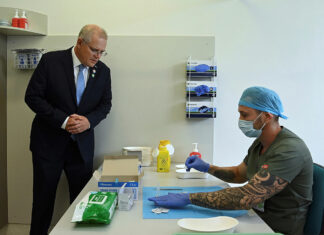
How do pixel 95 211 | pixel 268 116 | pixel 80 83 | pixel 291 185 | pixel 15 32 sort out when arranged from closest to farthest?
pixel 95 211 → pixel 291 185 → pixel 268 116 → pixel 80 83 → pixel 15 32

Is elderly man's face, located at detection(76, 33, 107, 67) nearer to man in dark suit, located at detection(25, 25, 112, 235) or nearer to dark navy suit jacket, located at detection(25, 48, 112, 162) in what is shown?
man in dark suit, located at detection(25, 25, 112, 235)

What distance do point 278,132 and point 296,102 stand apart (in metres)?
1.26

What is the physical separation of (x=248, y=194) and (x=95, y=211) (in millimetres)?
662

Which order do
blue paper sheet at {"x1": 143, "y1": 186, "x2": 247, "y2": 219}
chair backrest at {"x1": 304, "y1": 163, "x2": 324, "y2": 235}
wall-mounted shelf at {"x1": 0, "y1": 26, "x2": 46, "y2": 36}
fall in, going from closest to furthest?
blue paper sheet at {"x1": 143, "y1": 186, "x2": 247, "y2": 219}, chair backrest at {"x1": 304, "y1": 163, "x2": 324, "y2": 235}, wall-mounted shelf at {"x1": 0, "y1": 26, "x2": 46, "y2": 36}

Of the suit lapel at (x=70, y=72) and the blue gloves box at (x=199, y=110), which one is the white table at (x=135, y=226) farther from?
the blue gloves box at (x=199, y=110)

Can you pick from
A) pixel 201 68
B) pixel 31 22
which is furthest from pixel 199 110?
pixel 31 22

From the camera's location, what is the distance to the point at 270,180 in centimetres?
144

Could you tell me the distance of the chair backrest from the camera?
1508 millimetres

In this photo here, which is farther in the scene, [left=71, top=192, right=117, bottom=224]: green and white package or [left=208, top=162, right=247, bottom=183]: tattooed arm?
[left=208, top=162, right=247, bottom=183]: tattooed arm

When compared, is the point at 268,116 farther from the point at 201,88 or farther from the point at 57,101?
the point at 57,101

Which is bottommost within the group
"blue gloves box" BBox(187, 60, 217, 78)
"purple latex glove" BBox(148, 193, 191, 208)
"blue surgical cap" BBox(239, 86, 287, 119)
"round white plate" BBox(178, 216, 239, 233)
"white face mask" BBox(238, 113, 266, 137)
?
"round white plate" BBox(178, 216, 239, 233)

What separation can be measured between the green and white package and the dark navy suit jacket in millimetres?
974

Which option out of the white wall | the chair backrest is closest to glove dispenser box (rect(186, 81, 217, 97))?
the white wall

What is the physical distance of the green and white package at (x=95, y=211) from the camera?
1.27 meters
